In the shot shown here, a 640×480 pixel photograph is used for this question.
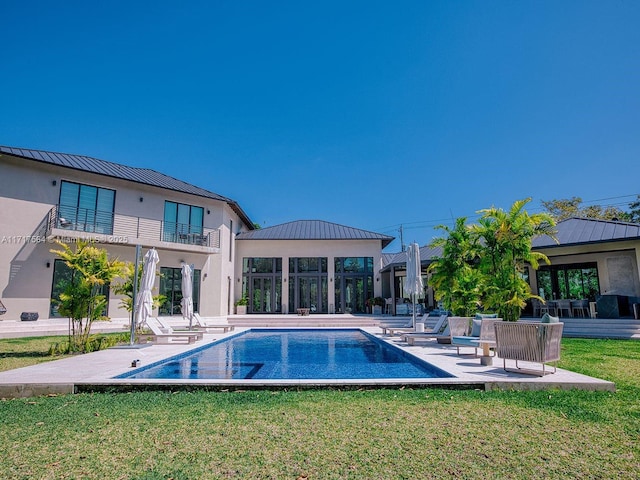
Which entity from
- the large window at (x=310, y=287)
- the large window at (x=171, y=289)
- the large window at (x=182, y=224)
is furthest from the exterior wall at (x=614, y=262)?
the large window at (x=171, y=289)

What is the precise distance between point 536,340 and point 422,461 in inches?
153

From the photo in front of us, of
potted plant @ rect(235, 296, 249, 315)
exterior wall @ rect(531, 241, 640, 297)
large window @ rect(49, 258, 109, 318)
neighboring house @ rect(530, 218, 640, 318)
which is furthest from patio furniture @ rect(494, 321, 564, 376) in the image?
potted plant @ rect(235, 296, 249, 315)

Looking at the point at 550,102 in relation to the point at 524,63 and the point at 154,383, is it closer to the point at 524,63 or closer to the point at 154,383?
the point at 524,63

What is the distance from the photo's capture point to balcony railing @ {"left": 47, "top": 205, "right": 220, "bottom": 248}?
16.6 meters

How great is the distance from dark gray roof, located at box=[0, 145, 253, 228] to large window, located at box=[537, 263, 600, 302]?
1789 centimetres

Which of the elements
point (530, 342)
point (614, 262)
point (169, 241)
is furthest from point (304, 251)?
point (530, 342)

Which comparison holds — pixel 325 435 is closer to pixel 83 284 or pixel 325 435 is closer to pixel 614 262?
pixel 83 284

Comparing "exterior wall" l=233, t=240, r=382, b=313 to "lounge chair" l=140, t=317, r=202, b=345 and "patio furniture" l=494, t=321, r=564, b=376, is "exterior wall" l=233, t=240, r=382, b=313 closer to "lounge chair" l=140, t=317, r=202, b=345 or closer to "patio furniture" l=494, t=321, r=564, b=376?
"lounge chair" l=140, t=317, r=202, b=345

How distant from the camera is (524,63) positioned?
17.4 metres

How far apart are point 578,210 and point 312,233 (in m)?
24.6

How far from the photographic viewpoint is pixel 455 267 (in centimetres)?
1309

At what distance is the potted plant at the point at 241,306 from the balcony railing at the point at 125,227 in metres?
4.82

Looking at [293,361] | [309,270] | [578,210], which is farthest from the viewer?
[578,210]

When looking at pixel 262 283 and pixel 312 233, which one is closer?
pixel 262 283
